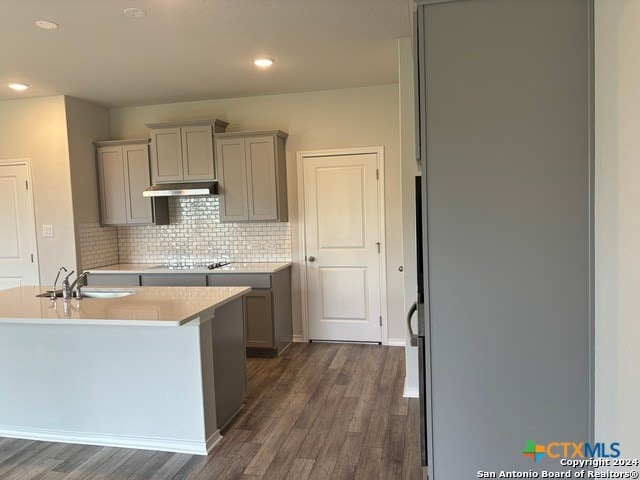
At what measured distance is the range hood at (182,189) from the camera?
4.71 m

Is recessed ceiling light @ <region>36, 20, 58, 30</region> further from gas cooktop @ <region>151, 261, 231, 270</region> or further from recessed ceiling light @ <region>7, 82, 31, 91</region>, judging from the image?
gas cooktop @ <region>151, 261, 231, 270</region>

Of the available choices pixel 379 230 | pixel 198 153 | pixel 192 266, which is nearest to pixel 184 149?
pixel 198 153

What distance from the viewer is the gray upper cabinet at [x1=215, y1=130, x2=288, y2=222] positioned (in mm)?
4668

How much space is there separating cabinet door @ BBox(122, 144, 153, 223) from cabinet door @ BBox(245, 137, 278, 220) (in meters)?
1.17

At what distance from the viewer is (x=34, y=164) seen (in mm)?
4824

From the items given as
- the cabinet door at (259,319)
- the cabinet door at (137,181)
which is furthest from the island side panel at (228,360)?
the cabinet door at (137,181)

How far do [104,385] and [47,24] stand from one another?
2.29 metres

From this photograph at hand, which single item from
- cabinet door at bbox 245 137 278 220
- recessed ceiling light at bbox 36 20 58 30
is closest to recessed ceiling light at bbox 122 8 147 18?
recessed ceiling light at bbox 36 20 58 30

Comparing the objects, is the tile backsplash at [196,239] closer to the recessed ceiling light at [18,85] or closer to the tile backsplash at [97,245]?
the tile backsplash at [97,245]

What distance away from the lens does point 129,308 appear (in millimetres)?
2773

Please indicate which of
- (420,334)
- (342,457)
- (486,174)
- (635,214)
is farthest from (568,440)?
(342,457)

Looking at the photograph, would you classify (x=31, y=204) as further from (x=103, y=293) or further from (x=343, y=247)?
(x=343, y=247)

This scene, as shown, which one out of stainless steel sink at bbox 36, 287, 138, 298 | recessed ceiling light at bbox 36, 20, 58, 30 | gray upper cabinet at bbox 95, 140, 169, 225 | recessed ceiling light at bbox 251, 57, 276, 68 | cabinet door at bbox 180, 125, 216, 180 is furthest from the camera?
gray upper cabinet at bbox 95, 140, 169, 225

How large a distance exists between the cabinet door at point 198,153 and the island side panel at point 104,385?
2337 mm
